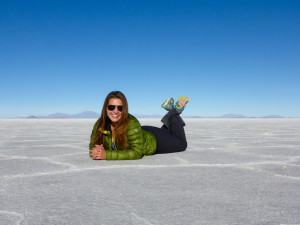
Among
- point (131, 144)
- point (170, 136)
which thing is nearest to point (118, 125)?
point (131, 144)

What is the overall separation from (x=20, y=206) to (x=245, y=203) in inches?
41.6

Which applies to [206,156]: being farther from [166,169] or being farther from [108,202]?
[108,202]

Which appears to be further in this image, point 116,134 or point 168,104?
point 168,104

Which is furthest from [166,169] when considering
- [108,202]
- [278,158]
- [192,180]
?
[278,158]

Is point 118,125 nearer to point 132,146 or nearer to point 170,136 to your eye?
point 132,146

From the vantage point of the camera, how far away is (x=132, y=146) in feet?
8.27

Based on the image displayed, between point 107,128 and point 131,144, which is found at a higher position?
point 107,128

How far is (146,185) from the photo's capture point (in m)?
1.69

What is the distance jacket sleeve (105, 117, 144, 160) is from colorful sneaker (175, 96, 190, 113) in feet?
2.47

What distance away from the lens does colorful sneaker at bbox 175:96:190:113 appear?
3104 millimetres

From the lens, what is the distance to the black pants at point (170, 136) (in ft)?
9.70

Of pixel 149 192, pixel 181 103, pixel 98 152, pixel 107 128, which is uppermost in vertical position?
pixel 181 103

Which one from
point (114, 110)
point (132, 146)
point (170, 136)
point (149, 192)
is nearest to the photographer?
point (149, 192)

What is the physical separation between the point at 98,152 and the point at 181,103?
3.73ft
